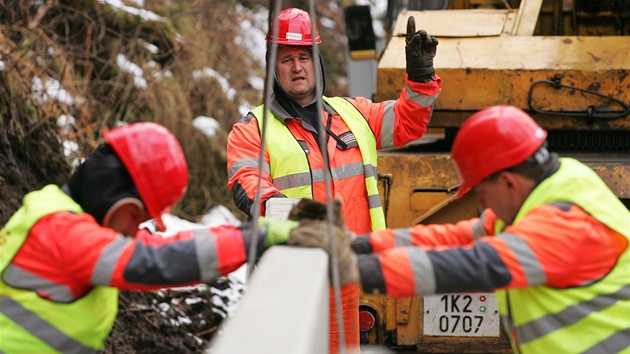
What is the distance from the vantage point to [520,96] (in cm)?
494

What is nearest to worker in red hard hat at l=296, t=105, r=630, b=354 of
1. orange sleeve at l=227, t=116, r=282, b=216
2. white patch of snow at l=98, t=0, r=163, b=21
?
orange sleeve at l=227, t=116, r=282, b=216

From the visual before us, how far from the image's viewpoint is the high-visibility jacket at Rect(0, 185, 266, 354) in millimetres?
2674

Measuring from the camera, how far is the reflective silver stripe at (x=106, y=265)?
267 centimetres

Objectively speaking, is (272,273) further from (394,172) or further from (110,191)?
(394,172)

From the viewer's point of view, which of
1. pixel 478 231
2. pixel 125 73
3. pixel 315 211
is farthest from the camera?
pixel 125 73

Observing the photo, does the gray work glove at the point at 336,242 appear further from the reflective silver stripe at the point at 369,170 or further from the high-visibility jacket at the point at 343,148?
the reflective silver stripe at the point at 369,170

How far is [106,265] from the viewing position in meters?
2.67

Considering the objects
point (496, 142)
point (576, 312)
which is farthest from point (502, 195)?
point (576, 312)

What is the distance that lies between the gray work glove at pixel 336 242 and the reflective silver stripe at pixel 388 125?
1599mm

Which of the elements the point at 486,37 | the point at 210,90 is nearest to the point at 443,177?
the point at 486,37

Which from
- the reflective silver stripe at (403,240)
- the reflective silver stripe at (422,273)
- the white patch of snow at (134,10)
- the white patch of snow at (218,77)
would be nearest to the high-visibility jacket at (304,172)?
the reflective silver stripe at (403,240)

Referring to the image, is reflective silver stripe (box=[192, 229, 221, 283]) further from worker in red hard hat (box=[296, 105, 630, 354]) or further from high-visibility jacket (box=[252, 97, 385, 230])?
high-visibility jacket (box=[252, 97, 385, 230])

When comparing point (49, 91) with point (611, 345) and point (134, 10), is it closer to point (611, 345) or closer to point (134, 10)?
point (134, 10)

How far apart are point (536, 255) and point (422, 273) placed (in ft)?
1.03
